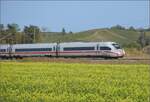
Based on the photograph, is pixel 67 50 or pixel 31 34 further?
pixel 31 34

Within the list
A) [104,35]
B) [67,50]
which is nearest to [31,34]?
[104,35]

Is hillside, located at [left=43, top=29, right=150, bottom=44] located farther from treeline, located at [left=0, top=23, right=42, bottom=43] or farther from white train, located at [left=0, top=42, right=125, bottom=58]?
white train, located at [left=0, top=42, right=125, bottom=58]

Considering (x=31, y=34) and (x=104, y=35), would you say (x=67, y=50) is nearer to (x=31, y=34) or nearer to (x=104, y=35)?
(x=31, y=34)

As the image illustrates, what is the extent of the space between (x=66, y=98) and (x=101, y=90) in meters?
2.31

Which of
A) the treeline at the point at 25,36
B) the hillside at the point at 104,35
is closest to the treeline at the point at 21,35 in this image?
the treeline at the point at 25,36

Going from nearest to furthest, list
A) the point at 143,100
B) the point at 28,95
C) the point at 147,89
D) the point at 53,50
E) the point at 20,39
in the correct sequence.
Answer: the point at 143,100, the point at 28,95, the point at 147,89, the point at 53,50, the point at 20,39

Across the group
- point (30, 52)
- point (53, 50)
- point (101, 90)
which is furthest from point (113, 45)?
point (101, 90)

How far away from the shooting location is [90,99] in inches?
536

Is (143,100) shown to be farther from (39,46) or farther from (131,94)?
(39,46)

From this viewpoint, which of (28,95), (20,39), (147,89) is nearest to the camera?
(28,95)

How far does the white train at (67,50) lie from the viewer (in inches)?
2512

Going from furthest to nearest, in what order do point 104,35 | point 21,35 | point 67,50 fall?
point 104,35 → point 21,35 → point 67,50

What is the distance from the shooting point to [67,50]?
68.9m

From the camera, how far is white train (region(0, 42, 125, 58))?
6382 cm
